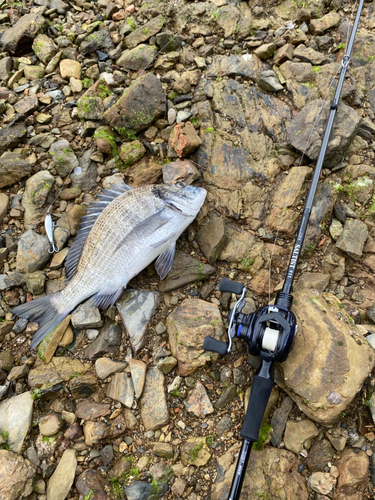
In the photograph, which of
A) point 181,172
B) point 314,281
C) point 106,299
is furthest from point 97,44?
point 314,281

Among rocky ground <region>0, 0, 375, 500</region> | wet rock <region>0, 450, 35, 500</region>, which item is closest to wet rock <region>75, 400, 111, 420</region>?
rocky ground <region>0, 0, 375, 500</region>

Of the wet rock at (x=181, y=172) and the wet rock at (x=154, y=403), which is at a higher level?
the wet rock at (x=181, y=172)

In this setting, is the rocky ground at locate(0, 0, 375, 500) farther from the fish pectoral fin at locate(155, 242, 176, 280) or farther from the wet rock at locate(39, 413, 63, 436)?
the fish pectoral fin at locate(155, 242, 176, 280)

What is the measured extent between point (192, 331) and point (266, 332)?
3.19 feet

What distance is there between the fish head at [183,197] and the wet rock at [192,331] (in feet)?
3.64

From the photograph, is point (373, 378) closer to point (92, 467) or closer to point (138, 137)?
point (92, 467)

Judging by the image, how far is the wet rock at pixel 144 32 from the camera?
573cm

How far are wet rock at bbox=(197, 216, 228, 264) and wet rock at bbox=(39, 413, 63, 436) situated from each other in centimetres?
246

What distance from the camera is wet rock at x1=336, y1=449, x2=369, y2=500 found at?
3.12 metres

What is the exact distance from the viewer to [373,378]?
137 inches

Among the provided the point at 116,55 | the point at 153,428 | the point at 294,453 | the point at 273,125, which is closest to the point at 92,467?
the point at 153,428

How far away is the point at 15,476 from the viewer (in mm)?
3266

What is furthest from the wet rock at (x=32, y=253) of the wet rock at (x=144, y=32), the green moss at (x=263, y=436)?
the wet rock at (x=144, y=32)

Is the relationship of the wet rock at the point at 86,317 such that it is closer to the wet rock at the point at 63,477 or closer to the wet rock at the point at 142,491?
the wet rock at the point at 63,477
